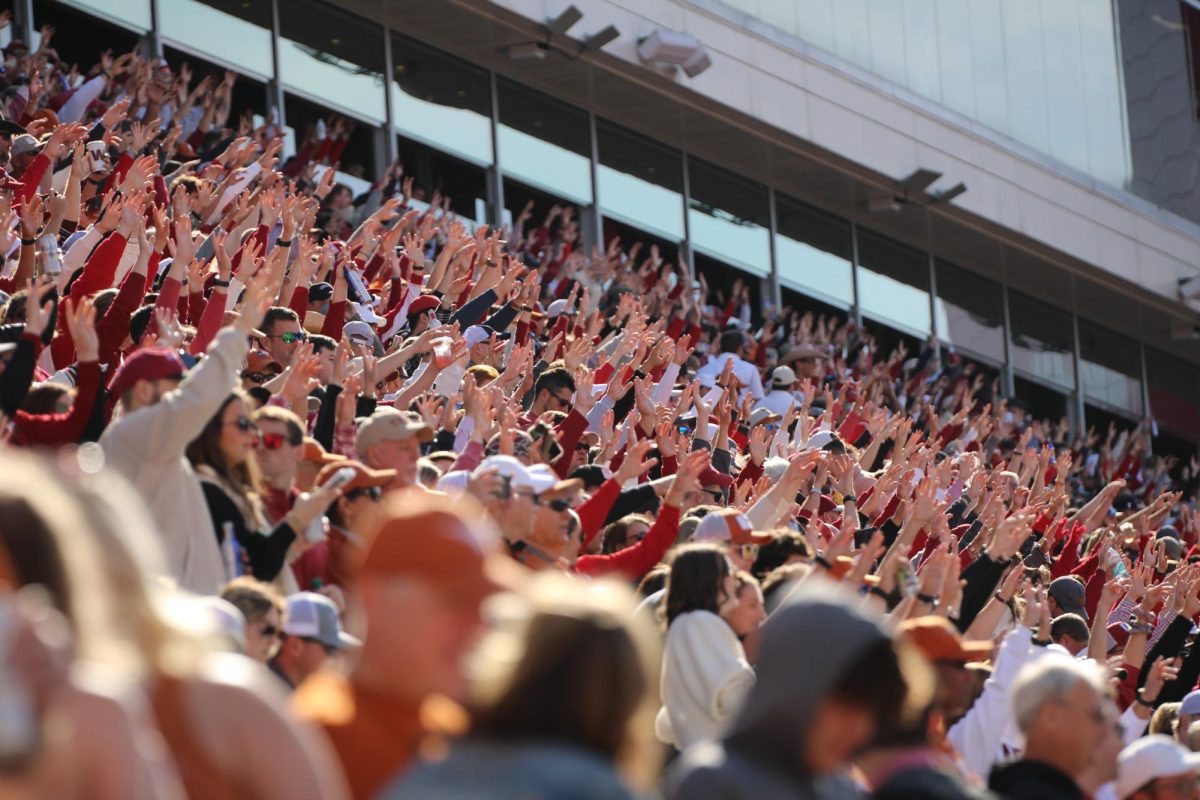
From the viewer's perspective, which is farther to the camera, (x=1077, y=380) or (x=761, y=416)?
(x=1077, y=380)

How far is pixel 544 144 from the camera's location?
75.3 feet

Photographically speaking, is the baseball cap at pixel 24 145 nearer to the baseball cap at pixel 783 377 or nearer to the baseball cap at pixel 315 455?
the baseball cap at pixel 315 455

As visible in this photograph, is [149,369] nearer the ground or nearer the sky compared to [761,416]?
nearer the ground

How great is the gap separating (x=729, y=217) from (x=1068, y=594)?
602 inches

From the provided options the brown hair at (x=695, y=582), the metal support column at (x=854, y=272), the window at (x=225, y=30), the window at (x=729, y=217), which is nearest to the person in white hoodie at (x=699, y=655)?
the brown hair at (x=695, y=582)

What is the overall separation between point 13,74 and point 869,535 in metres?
8.19

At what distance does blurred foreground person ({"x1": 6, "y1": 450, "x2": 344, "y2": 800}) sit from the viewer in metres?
3.12

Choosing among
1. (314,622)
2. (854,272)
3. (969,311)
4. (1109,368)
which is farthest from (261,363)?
(1109,368)

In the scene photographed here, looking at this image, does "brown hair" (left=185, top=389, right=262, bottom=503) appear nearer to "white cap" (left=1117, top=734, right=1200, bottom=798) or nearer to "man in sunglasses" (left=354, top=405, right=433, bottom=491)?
"man in sunglasses" (left=354, top=405, right=433, bottom=491)

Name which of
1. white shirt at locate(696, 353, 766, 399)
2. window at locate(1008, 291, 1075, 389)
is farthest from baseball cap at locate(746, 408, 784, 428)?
window at locate(1008, 291, 1075, 389)

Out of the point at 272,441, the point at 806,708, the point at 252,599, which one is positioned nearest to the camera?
the point at 806,708

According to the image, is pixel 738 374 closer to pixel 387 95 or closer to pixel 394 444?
pixel 387 95

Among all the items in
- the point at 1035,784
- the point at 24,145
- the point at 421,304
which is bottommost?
the point at 1035,784

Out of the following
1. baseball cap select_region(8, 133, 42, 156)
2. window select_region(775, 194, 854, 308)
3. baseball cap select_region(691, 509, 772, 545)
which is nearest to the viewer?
baseball cap select_region(691, 509, 772, 545)
